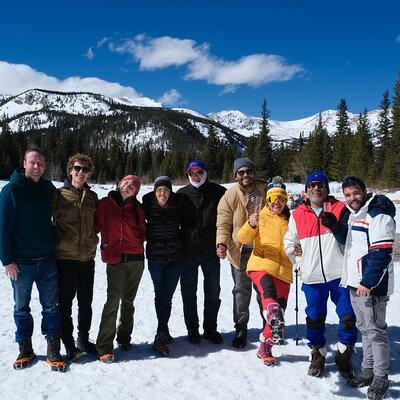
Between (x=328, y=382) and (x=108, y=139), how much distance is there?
16852cm

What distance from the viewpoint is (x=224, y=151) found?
80.1 m

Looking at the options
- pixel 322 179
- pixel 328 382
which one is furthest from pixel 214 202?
pixel 328 382

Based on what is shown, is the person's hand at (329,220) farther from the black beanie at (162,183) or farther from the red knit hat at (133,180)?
the red knit hat at (133,180)

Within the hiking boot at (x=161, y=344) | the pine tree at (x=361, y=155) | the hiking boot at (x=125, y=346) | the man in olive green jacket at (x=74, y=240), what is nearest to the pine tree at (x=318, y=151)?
the pine tree at (x=361, y=155)

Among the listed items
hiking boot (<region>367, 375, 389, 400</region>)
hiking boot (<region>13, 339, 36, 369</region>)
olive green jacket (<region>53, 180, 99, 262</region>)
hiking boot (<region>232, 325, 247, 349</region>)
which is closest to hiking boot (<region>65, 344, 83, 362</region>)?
hiking boot (<region>13, 339, 36, 369</region>)

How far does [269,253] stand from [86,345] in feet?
8.26

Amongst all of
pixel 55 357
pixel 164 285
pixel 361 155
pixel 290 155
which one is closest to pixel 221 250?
pixel 164 285

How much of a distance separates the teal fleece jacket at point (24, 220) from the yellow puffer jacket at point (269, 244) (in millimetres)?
2233

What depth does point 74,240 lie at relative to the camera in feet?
14.5

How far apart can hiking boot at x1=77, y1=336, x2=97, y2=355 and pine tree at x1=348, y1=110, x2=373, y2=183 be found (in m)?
47.1

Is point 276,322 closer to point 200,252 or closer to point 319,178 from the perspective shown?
point 200,252

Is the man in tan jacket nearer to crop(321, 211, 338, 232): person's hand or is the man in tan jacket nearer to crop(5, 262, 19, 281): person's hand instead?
crop(321, 211, 338, 232): person's hand

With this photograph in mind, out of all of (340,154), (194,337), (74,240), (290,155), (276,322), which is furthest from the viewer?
(290,155)

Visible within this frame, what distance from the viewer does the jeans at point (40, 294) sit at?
424 cm
